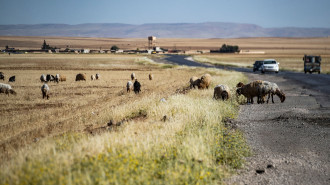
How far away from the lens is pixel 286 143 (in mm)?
9344

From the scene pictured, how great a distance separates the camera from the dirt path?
22.7ft

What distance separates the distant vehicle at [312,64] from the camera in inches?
1610

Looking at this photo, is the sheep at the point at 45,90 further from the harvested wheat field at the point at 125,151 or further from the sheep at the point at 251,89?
the sheep at the point at 251,89

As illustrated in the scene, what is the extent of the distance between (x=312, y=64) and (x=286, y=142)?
118 feet

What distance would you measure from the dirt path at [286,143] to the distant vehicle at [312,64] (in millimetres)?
27784

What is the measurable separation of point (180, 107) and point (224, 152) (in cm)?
458

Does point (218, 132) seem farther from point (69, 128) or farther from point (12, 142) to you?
point (12, 142)

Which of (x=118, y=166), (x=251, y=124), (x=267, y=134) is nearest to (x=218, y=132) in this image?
(x=267, y=134)

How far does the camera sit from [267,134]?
1045 cm

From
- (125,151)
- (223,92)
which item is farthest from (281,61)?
(125,151)

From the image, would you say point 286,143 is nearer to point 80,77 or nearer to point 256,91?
point 256,91

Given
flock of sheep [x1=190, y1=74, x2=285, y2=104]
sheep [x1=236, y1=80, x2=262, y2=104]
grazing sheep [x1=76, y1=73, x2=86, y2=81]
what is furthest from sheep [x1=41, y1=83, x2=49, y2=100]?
grazing sheep [x1=76, y1=73, x2=86, y2=81]

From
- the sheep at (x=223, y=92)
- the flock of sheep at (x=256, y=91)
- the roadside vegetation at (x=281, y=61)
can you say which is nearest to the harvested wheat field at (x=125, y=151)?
the sheep at (x=223, y=92)

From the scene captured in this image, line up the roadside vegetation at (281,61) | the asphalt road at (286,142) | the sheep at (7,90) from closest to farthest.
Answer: the asphalt road at (286,142)
the sheep at (7,90)
the roadside vegetation at (281,61)
